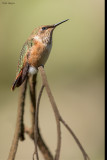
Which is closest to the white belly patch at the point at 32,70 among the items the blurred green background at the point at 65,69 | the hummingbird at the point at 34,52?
the hummingbird at the point at 34,52

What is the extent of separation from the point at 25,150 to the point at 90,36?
1760 millimetres

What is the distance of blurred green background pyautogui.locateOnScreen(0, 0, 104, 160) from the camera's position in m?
1.20

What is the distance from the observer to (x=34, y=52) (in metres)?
1.08

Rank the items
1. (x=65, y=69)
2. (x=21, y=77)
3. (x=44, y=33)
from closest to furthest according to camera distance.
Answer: (x=21, y=77)
(x=44, y=33)
(x=65, y=69)

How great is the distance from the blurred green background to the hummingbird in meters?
0.04

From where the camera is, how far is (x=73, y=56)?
2.86 metres

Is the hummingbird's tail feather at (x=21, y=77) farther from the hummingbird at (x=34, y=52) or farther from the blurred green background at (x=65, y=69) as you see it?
the blurred green background at (x=65, y=69)

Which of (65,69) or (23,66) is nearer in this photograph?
(23,66)

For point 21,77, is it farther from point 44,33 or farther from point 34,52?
point 44,33

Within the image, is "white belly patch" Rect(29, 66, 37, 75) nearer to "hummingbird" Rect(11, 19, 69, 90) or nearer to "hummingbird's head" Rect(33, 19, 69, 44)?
"hummingbird" Rect(11, 19, 69, 90)

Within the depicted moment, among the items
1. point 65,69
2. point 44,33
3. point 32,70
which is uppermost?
point 44,33

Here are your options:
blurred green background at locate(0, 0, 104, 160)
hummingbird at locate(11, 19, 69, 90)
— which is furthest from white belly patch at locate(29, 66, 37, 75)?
blurred green background at locate(0, 0, 104, 160)

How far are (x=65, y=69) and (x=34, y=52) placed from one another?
2.13 meters

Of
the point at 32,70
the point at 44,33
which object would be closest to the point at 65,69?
the point at 44,33
